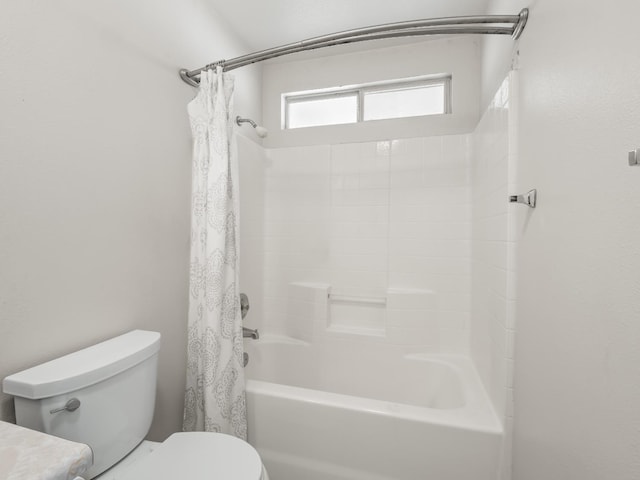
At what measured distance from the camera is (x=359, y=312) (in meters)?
2.08

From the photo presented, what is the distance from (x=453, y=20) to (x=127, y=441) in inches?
75.3

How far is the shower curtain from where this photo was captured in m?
1.26

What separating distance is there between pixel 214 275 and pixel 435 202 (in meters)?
1.52

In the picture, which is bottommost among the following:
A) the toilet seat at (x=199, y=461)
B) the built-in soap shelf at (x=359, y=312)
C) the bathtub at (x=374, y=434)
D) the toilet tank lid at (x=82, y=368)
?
the bathtub at (x=374, y=434)

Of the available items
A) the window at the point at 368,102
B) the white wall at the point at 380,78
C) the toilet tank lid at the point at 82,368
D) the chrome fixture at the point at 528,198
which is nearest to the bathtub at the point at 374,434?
the toilet tank lid at the point at 82,368

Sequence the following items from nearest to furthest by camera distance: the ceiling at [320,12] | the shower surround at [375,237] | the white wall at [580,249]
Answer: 1. the white wall at [580,249]
2. the ceiling at [320,12]
3. the shower surround at [375,237]

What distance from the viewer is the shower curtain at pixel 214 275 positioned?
4.13ft

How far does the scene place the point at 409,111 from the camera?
2090 mm

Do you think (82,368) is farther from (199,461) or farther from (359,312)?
(359,312)

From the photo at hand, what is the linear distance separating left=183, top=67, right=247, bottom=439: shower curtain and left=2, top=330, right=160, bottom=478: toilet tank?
28cm

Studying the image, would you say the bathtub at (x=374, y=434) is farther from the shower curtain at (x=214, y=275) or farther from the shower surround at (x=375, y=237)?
the shower surround at (x=375, y=237)

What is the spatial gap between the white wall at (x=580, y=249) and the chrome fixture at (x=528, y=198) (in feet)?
0.10

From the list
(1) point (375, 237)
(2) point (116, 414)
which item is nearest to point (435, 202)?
(1) point (375, 237)

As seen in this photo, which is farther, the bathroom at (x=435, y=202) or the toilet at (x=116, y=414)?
the toilet at (x=116, y=414)
